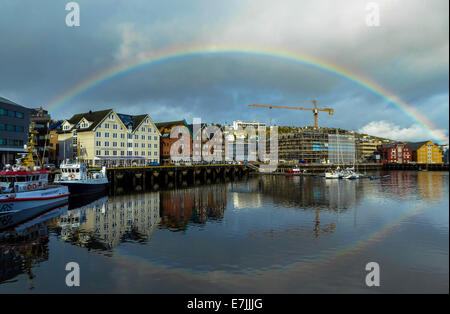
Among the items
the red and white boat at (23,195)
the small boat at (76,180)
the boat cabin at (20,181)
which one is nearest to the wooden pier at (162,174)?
the small boat at (76,180)

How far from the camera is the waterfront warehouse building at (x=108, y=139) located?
3693 inches

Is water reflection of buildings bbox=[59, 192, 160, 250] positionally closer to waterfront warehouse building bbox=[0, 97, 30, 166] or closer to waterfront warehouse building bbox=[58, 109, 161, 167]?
waterfront warehouse building bbox=[0, 97, 30, 166]

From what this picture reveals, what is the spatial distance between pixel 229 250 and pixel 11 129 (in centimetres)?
7115

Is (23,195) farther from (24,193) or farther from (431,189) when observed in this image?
(431,189)

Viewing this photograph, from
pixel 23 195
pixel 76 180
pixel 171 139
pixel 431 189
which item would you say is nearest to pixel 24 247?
pixel 23 195

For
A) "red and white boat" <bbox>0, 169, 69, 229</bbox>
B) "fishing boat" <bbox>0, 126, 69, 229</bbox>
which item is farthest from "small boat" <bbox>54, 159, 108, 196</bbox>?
"red and white boat" <bbox>0, 169, 69, 229</bbox>

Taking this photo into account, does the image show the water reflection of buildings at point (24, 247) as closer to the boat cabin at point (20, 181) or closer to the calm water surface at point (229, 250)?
the calm water surface at point (229, 250)

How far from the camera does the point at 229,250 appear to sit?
85.8 feet

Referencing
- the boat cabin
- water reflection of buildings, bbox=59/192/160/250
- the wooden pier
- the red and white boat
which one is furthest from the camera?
the wooden pier

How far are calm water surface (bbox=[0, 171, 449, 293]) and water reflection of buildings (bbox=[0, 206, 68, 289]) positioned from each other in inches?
3.4

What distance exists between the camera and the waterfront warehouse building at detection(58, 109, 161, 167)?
308 feet

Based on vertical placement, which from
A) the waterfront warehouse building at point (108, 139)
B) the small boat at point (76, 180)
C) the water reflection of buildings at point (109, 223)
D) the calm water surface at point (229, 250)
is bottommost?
the calm water surface at point (229, 250)

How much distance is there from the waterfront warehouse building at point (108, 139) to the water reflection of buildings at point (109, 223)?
43.2 m

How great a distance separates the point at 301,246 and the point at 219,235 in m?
8.45
